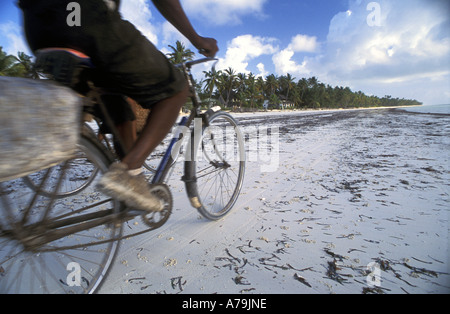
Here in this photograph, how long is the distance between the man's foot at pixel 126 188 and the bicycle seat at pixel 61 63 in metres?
0.48

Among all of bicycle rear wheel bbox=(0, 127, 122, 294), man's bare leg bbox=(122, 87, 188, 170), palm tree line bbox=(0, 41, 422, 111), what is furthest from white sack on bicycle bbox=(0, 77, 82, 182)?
palm tree line bbox=(0, 41, 422, 111)

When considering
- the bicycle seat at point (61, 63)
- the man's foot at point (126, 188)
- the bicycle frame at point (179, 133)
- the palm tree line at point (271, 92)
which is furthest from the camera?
the palm tree line at point (271, 92)

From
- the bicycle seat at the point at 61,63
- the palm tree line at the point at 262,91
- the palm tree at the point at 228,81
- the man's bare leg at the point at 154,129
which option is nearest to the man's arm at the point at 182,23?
the man's bare leg at the point at 154,129

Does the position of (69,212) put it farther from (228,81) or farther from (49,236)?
(228,81)

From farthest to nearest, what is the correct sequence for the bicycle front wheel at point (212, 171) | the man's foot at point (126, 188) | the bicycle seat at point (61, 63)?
the bicycle front wheel at point (212, 171) → the man's foot at point (126, 188) → the bicycle seat at point (61, 63)

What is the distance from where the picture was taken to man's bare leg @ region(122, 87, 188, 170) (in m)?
1.30

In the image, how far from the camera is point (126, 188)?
3.80 feet

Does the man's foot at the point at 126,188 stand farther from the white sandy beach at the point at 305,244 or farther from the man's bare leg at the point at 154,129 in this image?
the white sandy beach at the point at 305,244

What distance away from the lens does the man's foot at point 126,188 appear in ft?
3.60

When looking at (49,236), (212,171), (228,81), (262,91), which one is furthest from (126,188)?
(262,91)

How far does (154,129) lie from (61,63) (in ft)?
1.80

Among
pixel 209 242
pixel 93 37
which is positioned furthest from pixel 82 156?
pixel 209 242

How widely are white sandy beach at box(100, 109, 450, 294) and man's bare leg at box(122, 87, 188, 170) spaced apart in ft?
2.68

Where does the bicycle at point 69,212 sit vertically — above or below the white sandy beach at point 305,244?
above
